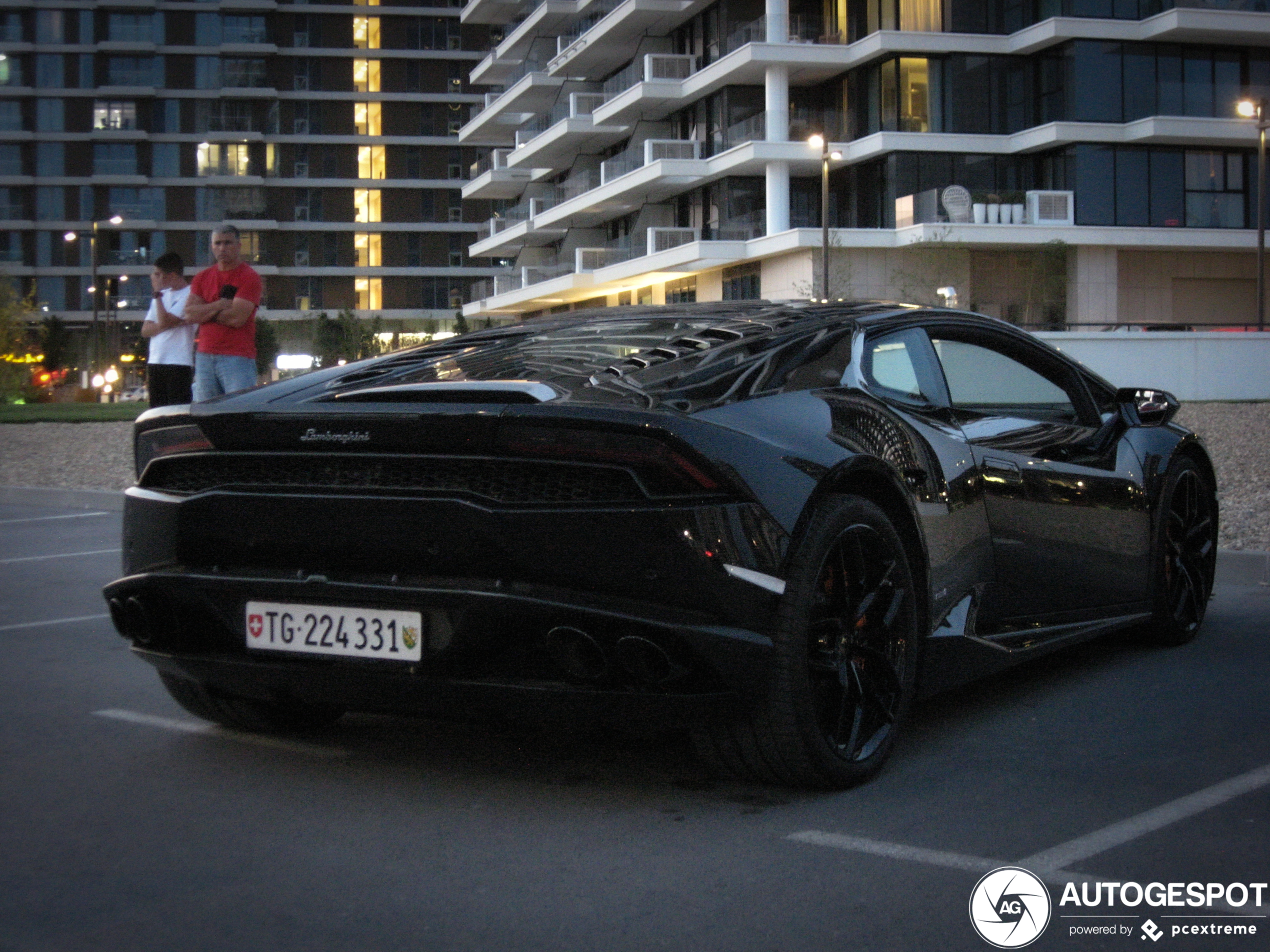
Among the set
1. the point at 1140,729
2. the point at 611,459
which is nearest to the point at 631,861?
the point at 611,459

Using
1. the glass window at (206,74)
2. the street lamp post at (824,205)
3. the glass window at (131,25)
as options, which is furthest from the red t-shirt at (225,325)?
the glass window at (131,25)

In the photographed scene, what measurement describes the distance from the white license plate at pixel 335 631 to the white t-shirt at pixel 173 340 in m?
6.38

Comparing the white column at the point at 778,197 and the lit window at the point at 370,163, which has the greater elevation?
the lit window at the point at 370,163

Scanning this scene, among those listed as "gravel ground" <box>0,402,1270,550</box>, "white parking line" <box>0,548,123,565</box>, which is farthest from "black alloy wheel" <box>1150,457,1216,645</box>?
"white parking line" <box>0,548,123,565</box>

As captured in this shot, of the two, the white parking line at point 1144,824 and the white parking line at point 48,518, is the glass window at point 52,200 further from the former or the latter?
the white parking line at point 1144,824

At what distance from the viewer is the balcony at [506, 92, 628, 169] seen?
57906 millimetres

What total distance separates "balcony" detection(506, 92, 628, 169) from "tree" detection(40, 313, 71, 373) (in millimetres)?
30188

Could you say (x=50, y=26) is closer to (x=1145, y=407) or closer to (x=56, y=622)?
(x=56, y=622)

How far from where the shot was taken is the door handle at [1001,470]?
14.6 feet

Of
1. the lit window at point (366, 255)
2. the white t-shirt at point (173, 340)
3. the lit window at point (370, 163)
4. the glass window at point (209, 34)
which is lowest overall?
the white t-shirt at point (173, 340)

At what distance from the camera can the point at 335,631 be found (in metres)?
3.57

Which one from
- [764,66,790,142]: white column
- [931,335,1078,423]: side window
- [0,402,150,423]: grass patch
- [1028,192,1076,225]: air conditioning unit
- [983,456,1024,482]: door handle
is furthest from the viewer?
[764,66,790,142]: white column

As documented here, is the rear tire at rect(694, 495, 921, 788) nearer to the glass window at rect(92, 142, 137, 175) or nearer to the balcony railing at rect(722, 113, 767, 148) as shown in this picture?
the balcony railing at rect(722, 113, 767, 148)

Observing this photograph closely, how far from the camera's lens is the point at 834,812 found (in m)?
3.54
